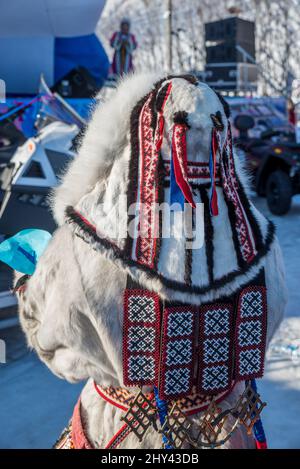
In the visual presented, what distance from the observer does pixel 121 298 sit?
116 cm

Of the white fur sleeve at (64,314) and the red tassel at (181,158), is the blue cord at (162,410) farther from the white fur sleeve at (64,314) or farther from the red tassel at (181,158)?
the red tassel at (181,158)

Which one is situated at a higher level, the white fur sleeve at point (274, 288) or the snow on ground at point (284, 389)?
the white fur sleeve at point (274, 288)

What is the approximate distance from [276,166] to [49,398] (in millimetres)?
5517

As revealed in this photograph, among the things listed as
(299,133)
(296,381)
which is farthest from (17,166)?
(299,133)

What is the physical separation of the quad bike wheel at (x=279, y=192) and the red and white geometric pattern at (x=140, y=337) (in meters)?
6.29

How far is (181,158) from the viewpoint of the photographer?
3.75 feet

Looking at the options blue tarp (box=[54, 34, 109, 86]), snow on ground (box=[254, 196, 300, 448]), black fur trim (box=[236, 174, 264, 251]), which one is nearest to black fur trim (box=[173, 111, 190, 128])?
black fur trim (box=[236, 174, 264, 251])

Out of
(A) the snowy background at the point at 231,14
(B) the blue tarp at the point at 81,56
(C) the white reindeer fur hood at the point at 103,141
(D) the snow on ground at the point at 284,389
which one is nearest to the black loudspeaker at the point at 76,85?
(B) the blue tarp at the point at 81,56

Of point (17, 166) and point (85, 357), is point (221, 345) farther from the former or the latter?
point (17, 166)

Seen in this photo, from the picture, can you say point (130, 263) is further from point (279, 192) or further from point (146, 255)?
point (279, 192)

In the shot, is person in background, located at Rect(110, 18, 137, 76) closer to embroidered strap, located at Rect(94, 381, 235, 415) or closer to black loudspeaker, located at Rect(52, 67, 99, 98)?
black loudspeaker, located at Rect(52, 67, 99, 98)

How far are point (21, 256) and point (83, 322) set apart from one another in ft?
1.05

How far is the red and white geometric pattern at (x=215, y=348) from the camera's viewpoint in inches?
47.7

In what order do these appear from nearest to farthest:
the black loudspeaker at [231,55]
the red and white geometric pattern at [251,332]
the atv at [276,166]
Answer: the red and white geometric pattern at [251,332] < the atv at [276,166] < the black loudspeaker at [231,55]
